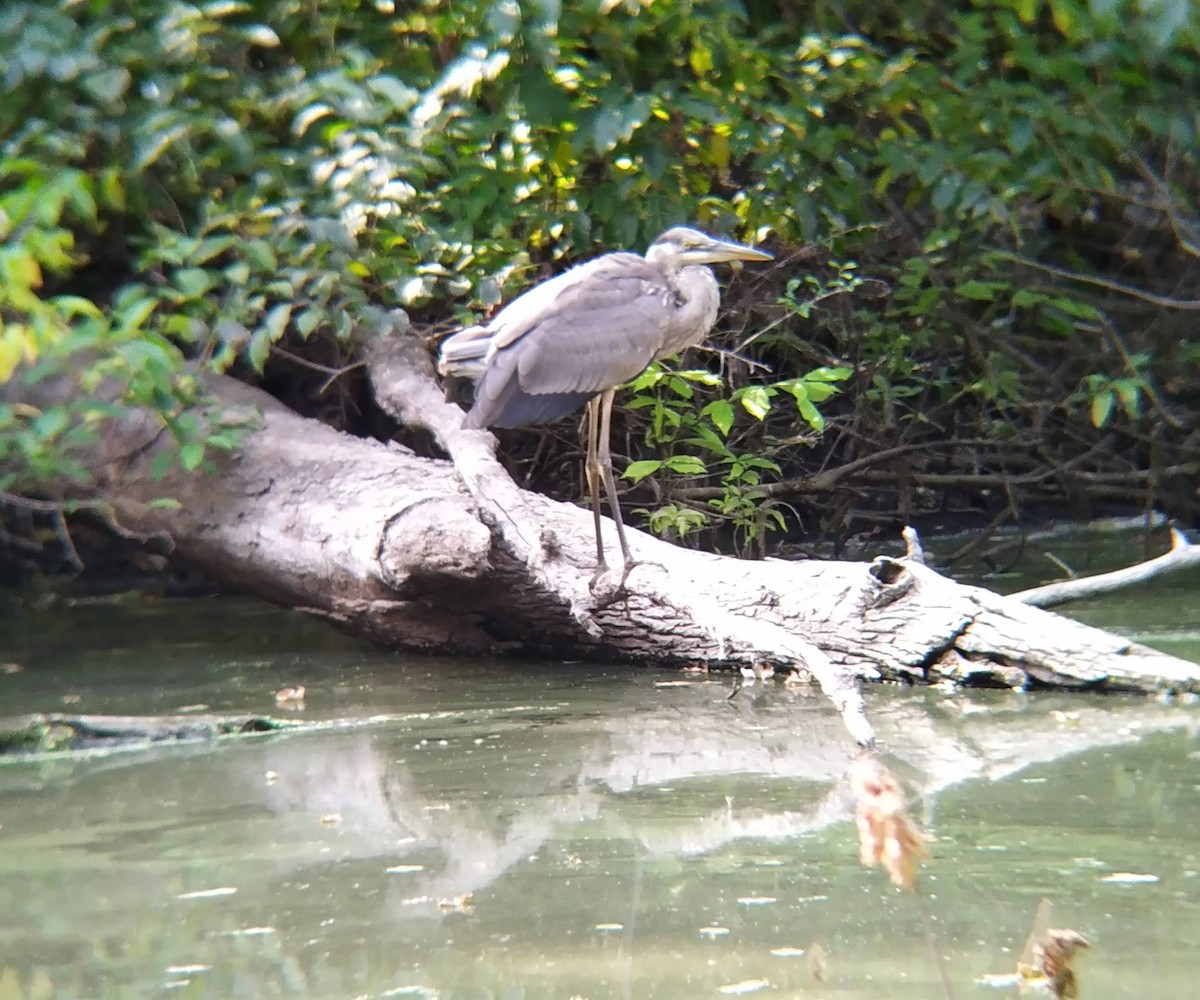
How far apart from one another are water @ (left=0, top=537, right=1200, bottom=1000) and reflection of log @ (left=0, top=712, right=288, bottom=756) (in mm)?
71

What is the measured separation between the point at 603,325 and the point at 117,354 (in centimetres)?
148

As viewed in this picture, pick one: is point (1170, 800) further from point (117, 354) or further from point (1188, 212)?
point (1188, 212)

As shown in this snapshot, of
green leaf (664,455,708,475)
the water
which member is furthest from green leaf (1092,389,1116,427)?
the water

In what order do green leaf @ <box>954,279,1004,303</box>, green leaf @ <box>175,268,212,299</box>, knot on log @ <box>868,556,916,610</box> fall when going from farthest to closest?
green leaf @ <box>954,279,1004,303</box> < green leaf @ <box>175,268,212,299</box> < knot on log @ <box>868,556,916,610</box>

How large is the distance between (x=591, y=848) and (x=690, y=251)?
297 cm

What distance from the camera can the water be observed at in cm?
210

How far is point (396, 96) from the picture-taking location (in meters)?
4.79

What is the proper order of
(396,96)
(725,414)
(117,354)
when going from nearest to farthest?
(117,354), (396,96), (725,414)

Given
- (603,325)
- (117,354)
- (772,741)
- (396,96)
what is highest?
(396,96)

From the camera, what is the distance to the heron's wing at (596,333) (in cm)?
470

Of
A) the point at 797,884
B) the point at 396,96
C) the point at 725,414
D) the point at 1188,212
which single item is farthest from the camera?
the point at 1188,212

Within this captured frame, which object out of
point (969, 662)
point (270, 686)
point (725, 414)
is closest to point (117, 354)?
point (270, 686)

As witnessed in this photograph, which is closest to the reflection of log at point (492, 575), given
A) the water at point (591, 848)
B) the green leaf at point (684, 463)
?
the water at point (591, 848)

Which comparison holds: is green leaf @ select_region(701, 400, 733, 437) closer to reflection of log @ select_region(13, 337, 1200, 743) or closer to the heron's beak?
the heron's beak
